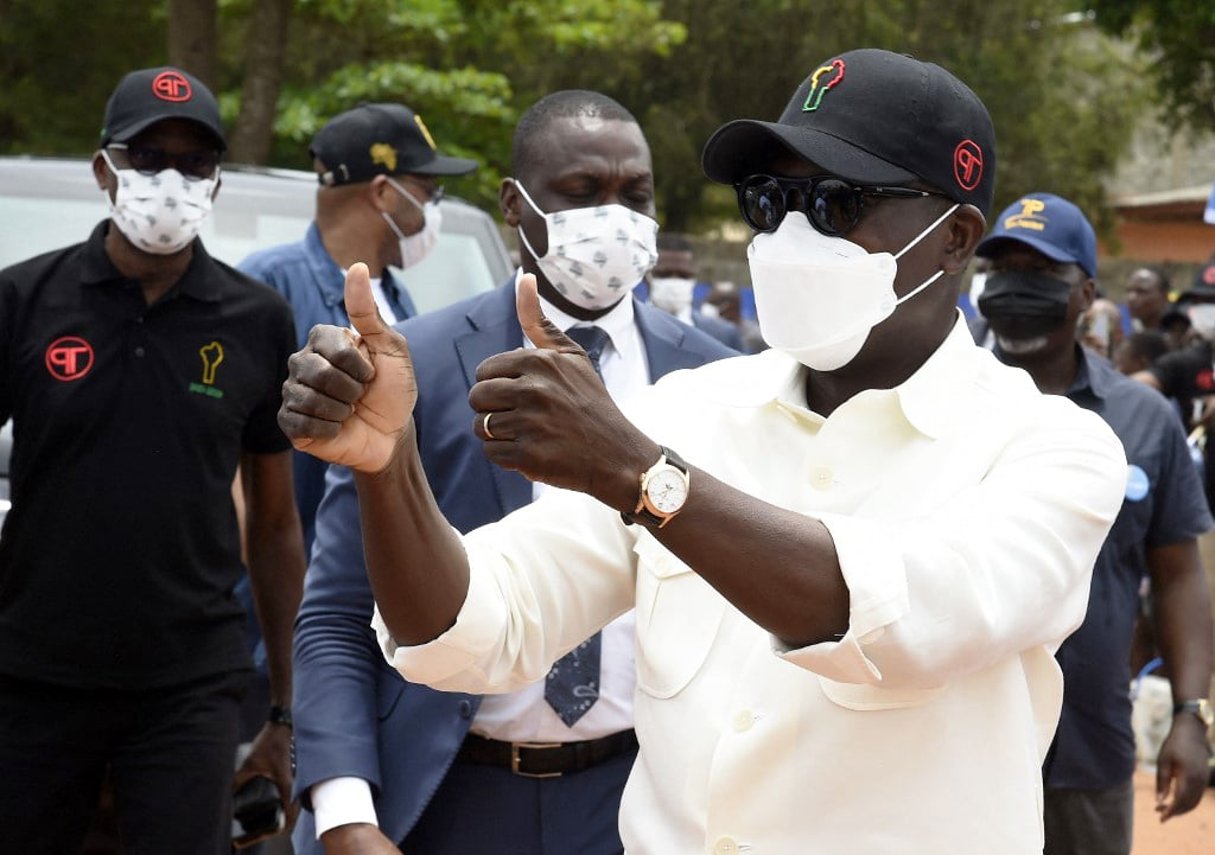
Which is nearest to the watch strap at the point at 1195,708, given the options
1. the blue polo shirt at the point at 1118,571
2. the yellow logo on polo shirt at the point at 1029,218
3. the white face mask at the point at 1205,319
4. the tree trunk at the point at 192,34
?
the blue polo shirt at the point at 1118,571

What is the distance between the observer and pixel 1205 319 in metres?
10.4

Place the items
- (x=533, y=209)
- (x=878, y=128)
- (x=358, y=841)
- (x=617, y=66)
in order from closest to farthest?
(x=878, y=128) → (x=358, y=841) → (x=533, y=209) → (x=617, y=66)

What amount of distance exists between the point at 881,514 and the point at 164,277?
2.77 m

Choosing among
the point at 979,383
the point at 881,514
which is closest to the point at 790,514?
the point at 881,514

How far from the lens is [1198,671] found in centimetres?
502

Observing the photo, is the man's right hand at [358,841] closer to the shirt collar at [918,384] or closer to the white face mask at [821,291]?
the shirt collar at [918,384]

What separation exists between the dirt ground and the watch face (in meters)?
6.41

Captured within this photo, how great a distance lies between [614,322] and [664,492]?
1.92 metres

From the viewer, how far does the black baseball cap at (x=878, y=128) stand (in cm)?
251

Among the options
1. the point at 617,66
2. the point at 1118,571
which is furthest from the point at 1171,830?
the point at 617,66

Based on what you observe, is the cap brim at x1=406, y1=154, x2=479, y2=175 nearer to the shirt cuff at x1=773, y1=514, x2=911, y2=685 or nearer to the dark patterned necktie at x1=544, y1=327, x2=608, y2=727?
the dark patterned necktie at x1=544, y1=327, x2=608, y2=727

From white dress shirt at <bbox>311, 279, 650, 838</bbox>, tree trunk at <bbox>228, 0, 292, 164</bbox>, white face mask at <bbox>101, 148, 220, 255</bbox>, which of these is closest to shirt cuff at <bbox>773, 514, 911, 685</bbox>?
white dress shirt at <bbox>311, 279, 650, 838</bbox>

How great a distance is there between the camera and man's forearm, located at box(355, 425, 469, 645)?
7.45ft

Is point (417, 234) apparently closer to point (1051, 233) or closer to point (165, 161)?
point (165, 161)
